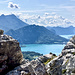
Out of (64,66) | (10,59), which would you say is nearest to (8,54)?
(10,59)

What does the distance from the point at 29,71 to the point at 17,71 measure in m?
1.42

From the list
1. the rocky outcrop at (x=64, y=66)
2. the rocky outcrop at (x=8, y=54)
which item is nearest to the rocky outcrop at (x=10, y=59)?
the rocky outcrop at (x=8, y=54)

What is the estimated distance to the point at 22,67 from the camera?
53.3 ft

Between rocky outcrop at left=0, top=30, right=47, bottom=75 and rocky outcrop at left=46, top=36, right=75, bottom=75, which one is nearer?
rocky outcrop at left=0, top=30, right=47, bottom=75

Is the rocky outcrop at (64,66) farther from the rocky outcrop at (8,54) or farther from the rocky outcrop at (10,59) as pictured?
the rocky outcrop at (8,54)

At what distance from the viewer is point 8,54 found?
16.3 metres

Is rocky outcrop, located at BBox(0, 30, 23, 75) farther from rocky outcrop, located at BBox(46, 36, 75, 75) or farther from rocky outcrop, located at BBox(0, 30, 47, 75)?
rocky outcrop, located at BBox(46, 36, 75, 75)

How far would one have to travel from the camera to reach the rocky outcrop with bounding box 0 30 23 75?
15.4 meters

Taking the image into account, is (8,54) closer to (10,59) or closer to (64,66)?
(10,59)

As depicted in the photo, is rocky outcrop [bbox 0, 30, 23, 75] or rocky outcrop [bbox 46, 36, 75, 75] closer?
rocky outcrop [bbox 0, 30, 23, 75]

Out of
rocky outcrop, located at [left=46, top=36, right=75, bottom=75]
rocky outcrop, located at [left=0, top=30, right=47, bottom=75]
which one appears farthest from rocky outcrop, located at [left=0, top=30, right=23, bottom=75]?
rocky outcrop, located at [left=46, top=36, right=75, bottom=75]

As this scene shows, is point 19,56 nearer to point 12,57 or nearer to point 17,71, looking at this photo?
point 12,57

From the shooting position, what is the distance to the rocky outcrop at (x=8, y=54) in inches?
606

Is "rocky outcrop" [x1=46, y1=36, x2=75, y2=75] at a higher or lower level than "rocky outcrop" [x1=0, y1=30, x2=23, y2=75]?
lower
